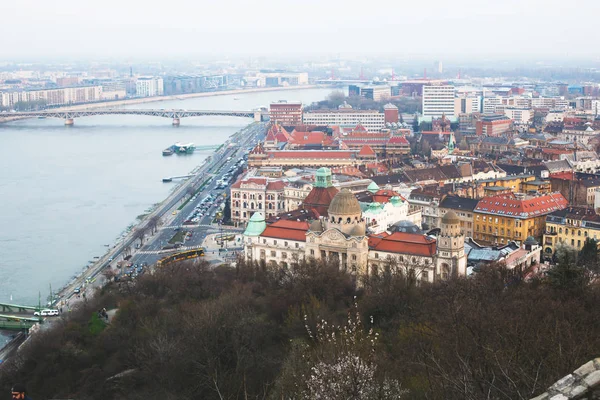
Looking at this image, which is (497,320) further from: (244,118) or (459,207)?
(244,118)


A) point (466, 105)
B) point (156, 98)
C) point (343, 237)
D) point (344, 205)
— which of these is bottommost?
point (156, 98)

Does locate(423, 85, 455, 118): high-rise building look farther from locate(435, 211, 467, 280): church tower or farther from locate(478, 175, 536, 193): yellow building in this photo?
locate(435, 211, 467, 280): church tower

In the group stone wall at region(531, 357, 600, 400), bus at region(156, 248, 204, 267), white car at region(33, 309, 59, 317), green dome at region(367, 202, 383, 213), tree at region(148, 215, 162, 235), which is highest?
stone wall at region(531, 357, 600, 400)

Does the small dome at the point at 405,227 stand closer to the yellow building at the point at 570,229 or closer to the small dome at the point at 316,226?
the small dome at the point at 316,226

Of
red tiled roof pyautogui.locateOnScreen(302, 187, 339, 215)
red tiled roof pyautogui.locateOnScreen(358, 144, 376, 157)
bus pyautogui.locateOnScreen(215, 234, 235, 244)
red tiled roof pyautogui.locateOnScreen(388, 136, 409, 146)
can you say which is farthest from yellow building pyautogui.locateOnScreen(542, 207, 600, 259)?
red tiled roof pyautogui.locateOnScreen(388, 136, 409, 146)

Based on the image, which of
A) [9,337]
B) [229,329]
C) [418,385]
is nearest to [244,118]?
[9,337]

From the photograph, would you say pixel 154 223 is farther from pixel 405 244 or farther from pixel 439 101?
pixel 439 101

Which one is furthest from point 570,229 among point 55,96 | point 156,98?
point 156,98
